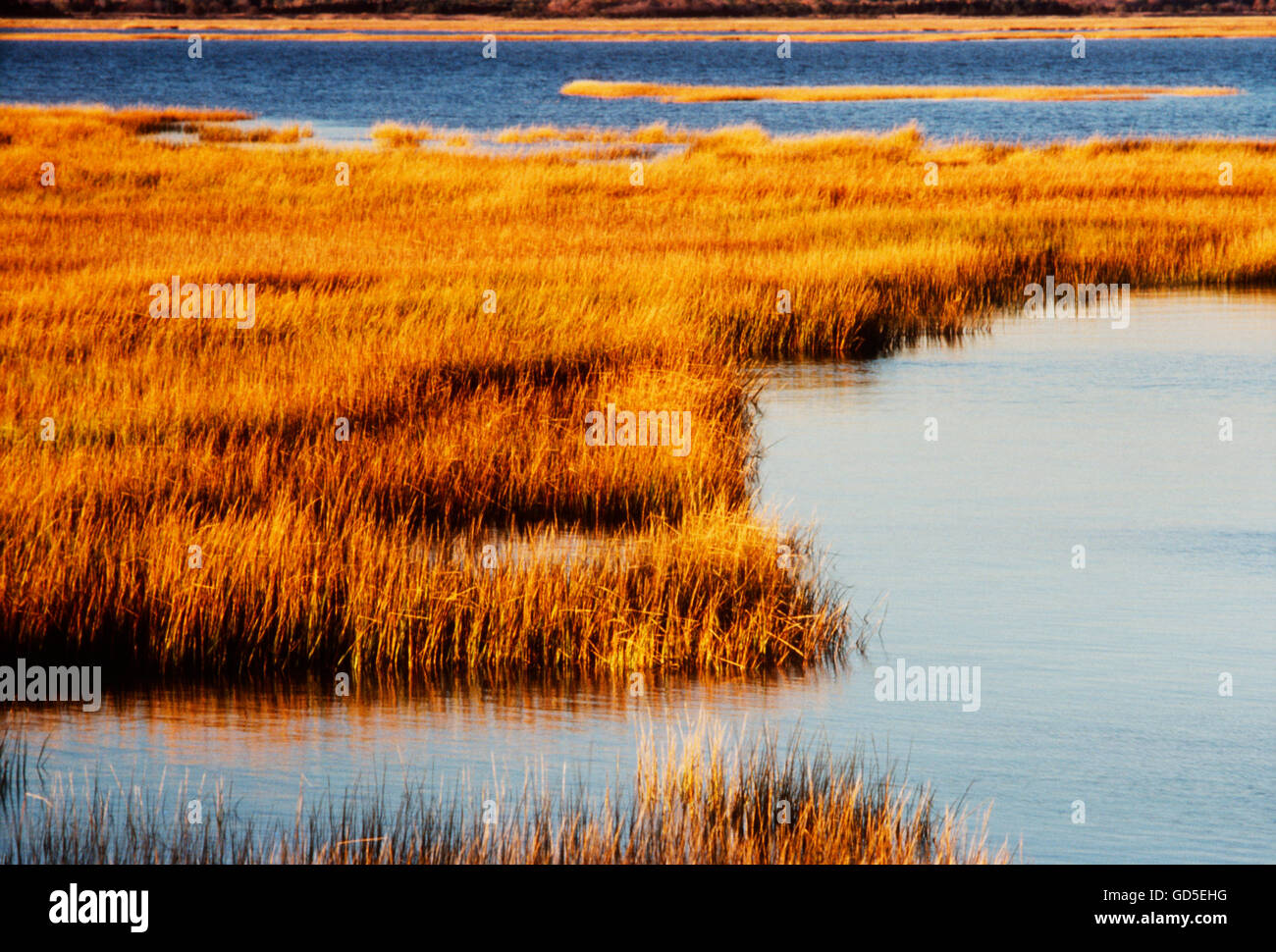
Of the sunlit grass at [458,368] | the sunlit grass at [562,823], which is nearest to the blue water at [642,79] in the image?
the sunlit grass at [458,368]

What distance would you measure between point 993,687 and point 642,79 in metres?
110

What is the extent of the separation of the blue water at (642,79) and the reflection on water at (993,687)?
4316 cm

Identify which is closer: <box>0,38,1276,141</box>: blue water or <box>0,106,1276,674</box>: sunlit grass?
<box>0,106,1276,674</box>: sunlit grass

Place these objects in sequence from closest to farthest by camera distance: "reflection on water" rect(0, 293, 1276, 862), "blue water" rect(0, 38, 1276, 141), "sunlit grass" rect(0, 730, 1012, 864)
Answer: "sunlit grass" rect(0, 730, 1012, 864) < "reflection on water" rect(0, 293, 1276, 862) < "blue water" rect(0, 38, 1276, 141)

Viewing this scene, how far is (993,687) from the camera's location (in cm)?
997

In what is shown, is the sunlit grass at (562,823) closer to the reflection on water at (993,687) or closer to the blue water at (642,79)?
the reflection on water at (993,687)

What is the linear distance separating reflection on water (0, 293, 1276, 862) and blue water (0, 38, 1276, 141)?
43160mm

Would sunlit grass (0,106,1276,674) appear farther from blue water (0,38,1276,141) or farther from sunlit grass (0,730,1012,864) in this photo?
blue water (0,38,1276,141)

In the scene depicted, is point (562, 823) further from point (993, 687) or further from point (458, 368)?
point (458, 368)

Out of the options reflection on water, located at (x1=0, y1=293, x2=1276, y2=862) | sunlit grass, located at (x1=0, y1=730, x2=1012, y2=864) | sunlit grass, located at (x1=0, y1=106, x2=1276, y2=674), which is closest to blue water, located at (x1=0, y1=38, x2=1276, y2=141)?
sunlit grass, located at (x1=0, y1=106, x2=1276, y2=674)

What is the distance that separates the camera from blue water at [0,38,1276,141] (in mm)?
71250

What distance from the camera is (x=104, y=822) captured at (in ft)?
24.9

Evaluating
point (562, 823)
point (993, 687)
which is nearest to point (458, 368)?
point (993, 687)
